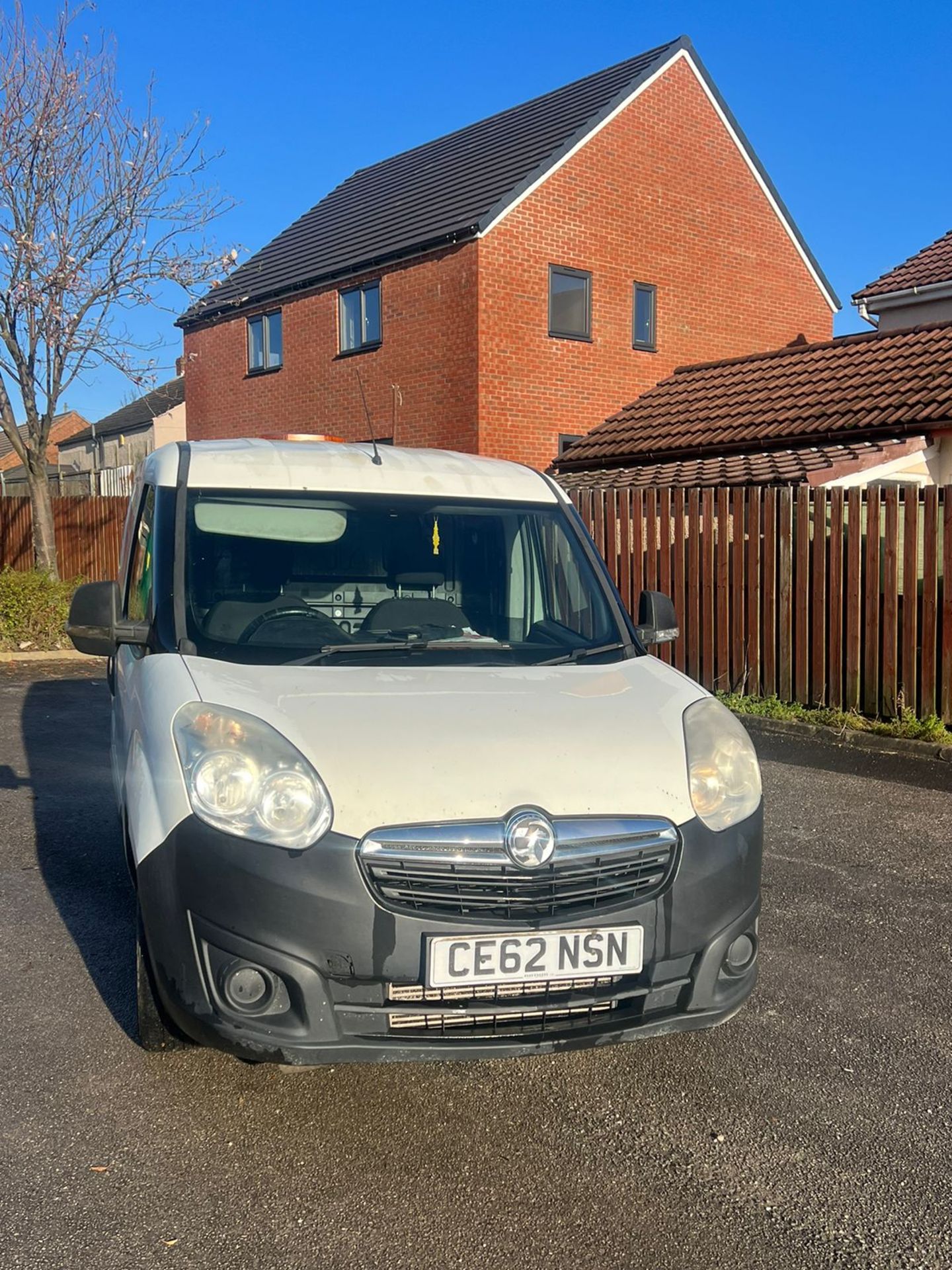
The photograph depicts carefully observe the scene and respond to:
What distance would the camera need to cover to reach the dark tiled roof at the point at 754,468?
11.8 m

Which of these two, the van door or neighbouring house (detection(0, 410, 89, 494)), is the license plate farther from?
neighbouring house (detection(0, 410, 89, 494))

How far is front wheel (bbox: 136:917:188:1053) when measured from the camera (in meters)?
3.17

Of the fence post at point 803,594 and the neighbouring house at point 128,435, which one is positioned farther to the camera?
the neighbouring house at point 128,435

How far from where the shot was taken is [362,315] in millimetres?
20438

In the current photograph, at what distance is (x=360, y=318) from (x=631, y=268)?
490 centimetres

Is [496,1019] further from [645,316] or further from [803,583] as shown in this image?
[645,316]

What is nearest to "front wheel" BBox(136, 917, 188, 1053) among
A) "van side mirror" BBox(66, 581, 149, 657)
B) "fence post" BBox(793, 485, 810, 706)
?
"van side mirror" BBox(66, 581, 149, 657)

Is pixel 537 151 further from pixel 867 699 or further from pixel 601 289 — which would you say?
pixel 867 699

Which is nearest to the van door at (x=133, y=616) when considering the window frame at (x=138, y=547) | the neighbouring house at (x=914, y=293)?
the window frame at (x=138, y=547)

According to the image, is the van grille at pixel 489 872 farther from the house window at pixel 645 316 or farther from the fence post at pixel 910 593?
the house window at pixel 645 316

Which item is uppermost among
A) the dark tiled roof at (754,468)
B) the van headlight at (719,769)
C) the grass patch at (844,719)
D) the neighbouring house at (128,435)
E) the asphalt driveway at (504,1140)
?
the neighbouring house at (128,435)

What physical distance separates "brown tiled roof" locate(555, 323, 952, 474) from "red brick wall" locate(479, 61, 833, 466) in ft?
5.40

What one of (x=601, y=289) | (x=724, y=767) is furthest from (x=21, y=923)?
(x=601, y=289)

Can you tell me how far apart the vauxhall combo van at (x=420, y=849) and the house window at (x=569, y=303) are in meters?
16.1
